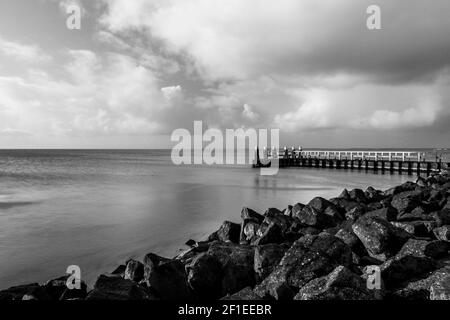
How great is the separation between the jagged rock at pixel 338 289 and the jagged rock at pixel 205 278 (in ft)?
6.52

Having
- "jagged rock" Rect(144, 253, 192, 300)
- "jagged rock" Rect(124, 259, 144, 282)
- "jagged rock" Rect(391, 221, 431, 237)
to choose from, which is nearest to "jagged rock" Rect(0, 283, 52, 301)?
"jagged rock" Rect(124, 259, 144, 282)

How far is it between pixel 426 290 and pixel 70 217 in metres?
15.9

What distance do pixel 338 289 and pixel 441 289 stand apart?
1.50 meters

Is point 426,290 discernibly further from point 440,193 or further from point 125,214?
point 125,214

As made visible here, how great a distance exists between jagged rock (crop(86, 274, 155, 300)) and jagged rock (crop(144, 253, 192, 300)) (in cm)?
76

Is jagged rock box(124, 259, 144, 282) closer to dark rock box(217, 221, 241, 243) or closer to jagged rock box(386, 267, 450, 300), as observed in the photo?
dark rock box(217, 221, 241, 243)

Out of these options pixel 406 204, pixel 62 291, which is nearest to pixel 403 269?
pixel 62 291

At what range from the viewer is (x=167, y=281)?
232 inches

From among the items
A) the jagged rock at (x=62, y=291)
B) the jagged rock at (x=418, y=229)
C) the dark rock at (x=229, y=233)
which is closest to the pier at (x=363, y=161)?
the jagged rock at (x=418, y=229)

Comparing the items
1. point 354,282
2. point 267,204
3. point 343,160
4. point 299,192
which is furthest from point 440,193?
point 343,160

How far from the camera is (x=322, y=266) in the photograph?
18.2ft

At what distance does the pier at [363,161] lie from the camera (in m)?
40.6

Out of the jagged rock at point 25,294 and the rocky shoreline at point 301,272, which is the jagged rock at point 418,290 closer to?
the rocky shoreline at point 301,272

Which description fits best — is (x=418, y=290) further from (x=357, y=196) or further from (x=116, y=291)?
(x=357, y=196)
